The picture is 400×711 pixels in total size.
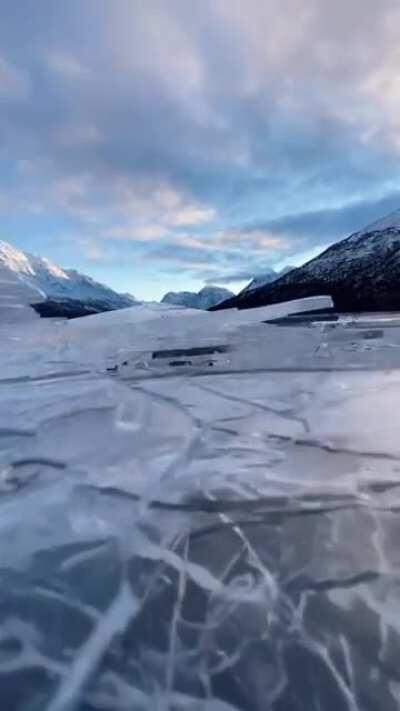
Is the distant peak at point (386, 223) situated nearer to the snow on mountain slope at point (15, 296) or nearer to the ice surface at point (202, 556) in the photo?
the snow on mountain slope at point (15, 296)

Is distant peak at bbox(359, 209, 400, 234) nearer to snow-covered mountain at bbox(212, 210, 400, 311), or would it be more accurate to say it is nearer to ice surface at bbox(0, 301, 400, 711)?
snow-covered mountain at bbox(212, 210, 400, 311)

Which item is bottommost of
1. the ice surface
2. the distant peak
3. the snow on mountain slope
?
the ice surface

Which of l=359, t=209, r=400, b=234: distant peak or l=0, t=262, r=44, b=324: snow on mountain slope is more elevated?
l=359, t=209, r=400, b=234: distant peak

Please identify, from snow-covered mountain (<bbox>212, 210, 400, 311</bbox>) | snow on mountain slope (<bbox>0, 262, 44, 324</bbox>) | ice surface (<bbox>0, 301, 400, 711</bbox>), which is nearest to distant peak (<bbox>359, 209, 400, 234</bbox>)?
snow-covered mountain (<bbox>212, 210, 400, 311</bbox>)

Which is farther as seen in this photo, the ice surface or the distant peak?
the distant peak

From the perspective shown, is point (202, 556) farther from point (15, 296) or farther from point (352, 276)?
point (352, 276)

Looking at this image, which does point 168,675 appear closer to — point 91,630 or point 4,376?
point 91,630

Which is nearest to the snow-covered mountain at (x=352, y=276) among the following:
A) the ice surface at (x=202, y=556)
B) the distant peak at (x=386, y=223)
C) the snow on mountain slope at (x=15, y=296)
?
the distant peak at (x=386, y=223)
